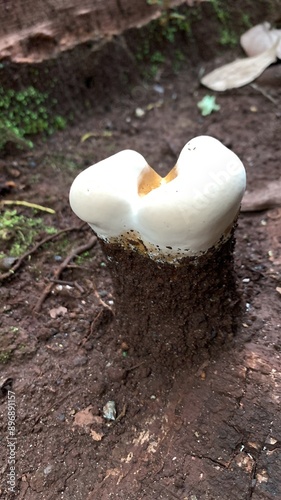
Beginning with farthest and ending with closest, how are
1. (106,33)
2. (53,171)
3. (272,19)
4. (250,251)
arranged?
(272,19) < (106,33) < (53,171) < (250,251)

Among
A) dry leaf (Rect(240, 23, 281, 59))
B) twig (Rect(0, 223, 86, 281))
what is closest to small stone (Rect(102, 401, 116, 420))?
twig (Rect(0, 223, 86, 281))

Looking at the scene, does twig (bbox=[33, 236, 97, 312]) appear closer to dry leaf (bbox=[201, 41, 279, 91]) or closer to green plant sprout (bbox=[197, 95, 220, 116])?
green plant sprout (bbox=[197, 95, 220, 116])

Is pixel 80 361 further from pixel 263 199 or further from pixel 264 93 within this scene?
pixel 264 93

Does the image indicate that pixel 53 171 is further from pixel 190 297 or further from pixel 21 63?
pixel 190 297

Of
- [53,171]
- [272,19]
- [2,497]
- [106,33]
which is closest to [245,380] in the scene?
[2,497]

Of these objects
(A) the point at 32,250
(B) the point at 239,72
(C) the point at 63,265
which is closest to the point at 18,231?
(A) the point at 32,250

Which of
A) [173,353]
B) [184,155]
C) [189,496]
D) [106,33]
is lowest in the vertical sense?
[189,496]
